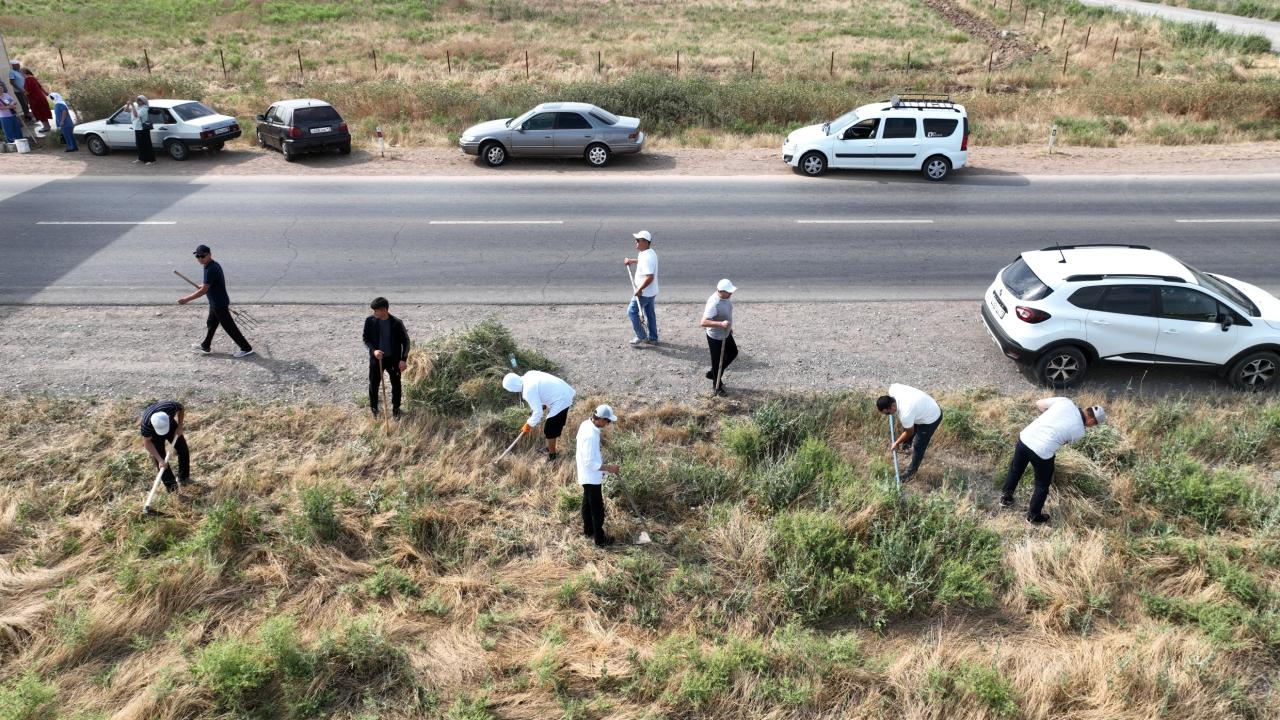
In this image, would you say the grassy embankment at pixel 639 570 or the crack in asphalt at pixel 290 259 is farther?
the crack in asphalt at pixel 290 259

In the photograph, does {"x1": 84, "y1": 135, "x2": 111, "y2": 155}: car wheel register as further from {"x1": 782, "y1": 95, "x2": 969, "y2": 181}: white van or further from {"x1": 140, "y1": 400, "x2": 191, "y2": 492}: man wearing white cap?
{"x1": 782, "y1": 95, "x2": 969, "y2": 181}: white van

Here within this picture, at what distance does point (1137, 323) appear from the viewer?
32.5 feet

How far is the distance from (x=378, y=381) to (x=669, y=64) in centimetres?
2462

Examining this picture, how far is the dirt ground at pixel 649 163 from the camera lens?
63.2 feet

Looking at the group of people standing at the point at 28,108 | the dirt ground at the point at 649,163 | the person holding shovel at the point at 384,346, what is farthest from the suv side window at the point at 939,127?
the group of people standing at the point at 28,108

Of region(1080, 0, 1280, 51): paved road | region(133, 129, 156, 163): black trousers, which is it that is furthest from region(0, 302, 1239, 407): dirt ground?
region(1080, 0, 1280, 51): paved road

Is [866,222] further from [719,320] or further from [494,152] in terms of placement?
[494,152]

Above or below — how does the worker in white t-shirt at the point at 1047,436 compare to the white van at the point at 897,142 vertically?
below

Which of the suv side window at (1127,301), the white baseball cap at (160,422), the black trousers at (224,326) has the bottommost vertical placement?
the white baseball cap at (160,422)

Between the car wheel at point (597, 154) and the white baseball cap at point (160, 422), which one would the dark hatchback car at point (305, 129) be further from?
the white baseball cap at point (160, 422)

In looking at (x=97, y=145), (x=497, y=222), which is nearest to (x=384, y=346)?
(x=497, y=222)

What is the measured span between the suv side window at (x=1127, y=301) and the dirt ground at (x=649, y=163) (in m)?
10.1

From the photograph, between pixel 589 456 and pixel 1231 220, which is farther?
pixel 1231 220

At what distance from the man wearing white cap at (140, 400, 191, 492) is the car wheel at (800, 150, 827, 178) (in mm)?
14263
